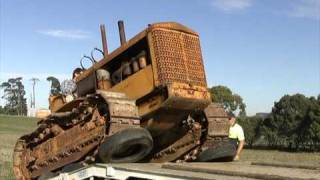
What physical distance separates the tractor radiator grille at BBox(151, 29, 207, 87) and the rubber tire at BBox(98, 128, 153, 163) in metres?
0.84

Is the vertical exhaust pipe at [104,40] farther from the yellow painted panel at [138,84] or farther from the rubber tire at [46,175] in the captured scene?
the rubber tire at [46,175]

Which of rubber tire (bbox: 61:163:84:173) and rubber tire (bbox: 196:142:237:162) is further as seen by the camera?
rubber tire (bbox: 196:142:237:162)

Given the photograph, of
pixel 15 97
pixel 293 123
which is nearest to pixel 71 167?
pixel 293 123

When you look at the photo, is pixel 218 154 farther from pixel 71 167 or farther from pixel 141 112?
pixel 71 167

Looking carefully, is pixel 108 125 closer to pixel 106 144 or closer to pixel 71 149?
pixel 106 144

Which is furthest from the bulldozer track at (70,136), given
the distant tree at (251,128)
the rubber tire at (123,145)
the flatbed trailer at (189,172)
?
the distant tree at (251,128)

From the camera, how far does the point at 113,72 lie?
9.48m

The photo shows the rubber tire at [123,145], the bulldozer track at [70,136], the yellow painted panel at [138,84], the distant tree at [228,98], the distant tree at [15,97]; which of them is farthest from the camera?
the distant tree at [15,97]

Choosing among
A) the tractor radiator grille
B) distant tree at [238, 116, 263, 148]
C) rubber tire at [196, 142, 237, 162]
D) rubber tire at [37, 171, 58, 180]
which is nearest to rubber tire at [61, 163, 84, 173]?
rubber tire at [37, 171, 58, 180]

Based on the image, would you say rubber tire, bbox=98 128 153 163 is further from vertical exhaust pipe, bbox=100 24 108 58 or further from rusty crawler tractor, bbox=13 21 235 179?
vertical exhaust pipe, bbox=100 24 108 58

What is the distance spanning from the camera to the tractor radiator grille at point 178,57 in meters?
8.55

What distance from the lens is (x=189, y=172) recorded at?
22.7 feet

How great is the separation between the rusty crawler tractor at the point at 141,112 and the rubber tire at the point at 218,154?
0.06 feet

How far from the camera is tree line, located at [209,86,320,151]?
63469 millimetres
